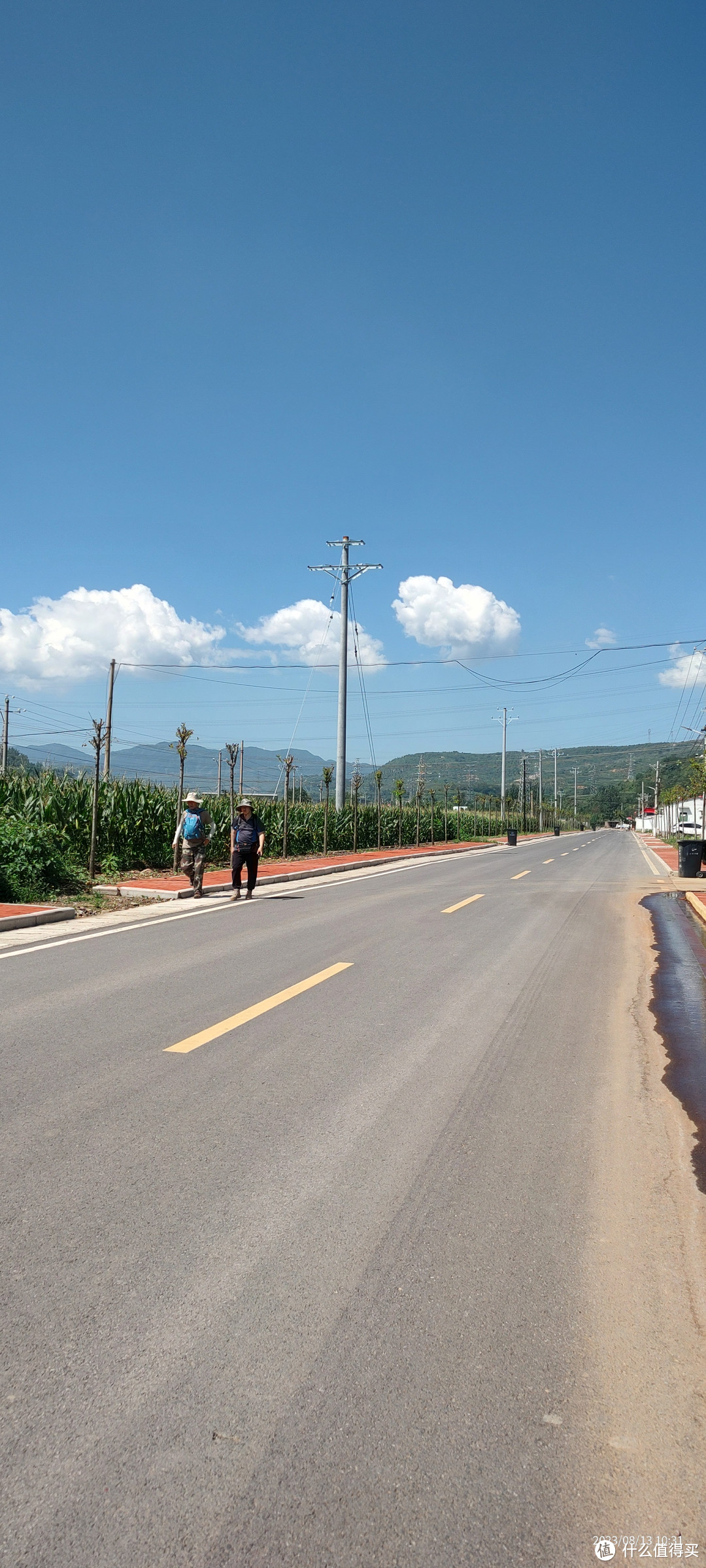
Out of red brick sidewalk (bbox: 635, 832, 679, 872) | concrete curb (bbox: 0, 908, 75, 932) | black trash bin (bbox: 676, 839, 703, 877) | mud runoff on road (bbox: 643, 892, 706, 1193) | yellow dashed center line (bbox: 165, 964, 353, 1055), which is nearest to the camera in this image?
mud runoff on road (bbox: 643, 892, 706, 1193)

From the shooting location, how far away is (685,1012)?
801 cm

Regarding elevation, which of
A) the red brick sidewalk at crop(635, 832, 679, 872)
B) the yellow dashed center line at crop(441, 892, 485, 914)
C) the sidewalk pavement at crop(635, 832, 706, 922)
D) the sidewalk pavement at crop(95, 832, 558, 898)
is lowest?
the red brick sidewalk at crop(635, 832, 679, 872)

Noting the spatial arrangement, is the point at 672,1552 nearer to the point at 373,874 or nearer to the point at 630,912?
the point at 630,912

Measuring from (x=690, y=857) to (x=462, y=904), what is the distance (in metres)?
12.2

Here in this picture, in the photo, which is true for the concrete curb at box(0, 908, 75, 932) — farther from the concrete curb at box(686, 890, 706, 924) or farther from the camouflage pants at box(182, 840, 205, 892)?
the concrete curb at box(686, 890, 706, 924)

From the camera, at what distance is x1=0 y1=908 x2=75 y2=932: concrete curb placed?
11.6 metres

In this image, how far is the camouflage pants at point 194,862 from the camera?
15422 mm

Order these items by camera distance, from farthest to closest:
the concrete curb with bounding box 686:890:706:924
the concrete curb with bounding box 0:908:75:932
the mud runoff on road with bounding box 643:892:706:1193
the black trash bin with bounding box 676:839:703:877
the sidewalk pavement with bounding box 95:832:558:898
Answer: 1. the black trash bin with bounding box 676:839:703:877
2. the sidewalk pavement with bounding box 95:832:558:898
3. the concrete curb with bounding box 686:890:706:924
4. the concrete curb with bounding box 0:908:75:932
5. the mud runoff on road with bounding box 643:892:706:1193

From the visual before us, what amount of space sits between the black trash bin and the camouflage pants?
14.9m

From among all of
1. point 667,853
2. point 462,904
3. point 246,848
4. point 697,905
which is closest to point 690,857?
point 697,905

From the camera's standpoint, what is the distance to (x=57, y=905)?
44.5ft

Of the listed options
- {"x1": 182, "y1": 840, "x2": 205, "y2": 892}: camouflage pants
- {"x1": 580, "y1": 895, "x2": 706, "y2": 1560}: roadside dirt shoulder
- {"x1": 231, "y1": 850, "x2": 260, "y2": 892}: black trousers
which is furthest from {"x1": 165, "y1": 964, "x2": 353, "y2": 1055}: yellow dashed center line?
{"x1": 231, "y1": 850, "x2": 260, "y2": 892}: black trousers

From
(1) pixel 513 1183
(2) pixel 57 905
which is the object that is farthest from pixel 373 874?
(1) pixel 513 1183

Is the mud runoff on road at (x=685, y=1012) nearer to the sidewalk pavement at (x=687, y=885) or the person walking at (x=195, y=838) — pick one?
the sidewalk pavement at (x=687, y=885)
